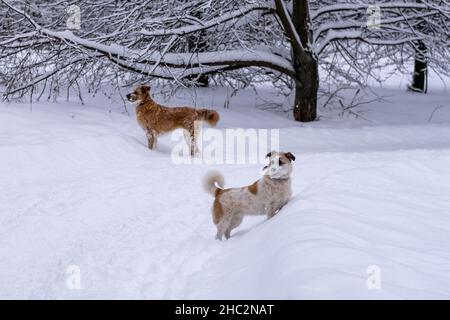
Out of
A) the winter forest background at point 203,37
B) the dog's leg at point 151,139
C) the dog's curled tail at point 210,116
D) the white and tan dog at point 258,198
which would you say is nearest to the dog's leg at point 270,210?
the white and tan dog at point 258,198

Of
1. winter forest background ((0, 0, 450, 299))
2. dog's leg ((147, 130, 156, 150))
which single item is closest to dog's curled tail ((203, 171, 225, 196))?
winter forest background ((0, 0, 450, 299))

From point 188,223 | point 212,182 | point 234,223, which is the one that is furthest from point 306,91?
point 234,223

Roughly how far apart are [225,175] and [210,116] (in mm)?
1731

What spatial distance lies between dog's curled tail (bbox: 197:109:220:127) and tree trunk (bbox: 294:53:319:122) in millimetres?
3693

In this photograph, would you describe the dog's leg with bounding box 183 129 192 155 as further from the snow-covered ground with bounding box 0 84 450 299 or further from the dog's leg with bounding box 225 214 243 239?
the dog's leg with bounding box 225 214 243 239

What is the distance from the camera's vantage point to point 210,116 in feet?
31.3

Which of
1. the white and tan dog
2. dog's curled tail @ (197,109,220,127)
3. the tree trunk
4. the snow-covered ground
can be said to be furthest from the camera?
the tree trunk

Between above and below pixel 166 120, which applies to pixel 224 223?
below

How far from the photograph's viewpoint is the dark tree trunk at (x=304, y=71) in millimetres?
12320

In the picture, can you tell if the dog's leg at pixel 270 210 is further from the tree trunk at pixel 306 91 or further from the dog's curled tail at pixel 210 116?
the tree trunk at pixel 306 91

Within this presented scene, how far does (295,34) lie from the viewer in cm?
1194

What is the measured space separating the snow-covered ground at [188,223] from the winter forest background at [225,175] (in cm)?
2

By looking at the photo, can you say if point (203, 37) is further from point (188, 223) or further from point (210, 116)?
point (188, 223)

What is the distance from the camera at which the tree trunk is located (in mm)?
12500
